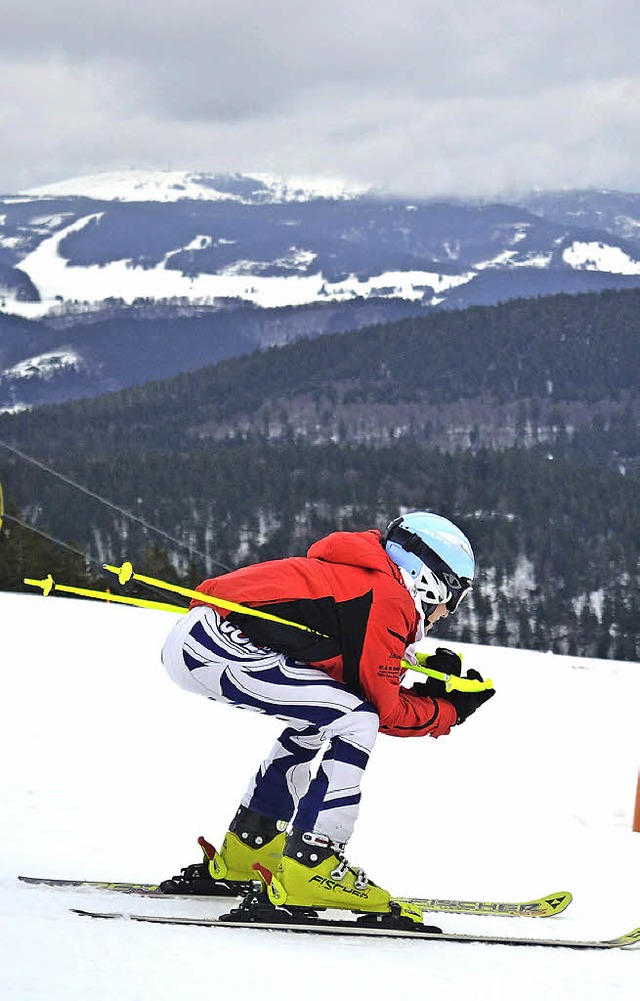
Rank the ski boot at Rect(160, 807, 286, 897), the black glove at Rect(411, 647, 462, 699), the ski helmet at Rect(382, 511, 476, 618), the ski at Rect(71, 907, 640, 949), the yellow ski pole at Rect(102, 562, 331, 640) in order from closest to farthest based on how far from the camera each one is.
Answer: the ski at Rect(71, 907, 640, 949), the yellow ski pole at Rect(102, 562, 331, 640), the ski helmet at Rect(382, 511, 476, 618), the ski boot at Rect(160, 807, 286, 897), the black glove at Rect(411, 647, 462, 699)

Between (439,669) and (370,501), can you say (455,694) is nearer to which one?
(439,669)

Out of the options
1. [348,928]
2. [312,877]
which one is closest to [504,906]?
[348,928]

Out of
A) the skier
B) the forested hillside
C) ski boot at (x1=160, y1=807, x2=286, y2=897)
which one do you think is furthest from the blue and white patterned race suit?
the forested hillside

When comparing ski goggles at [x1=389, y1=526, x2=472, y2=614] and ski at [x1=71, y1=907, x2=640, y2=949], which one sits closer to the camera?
ski at [x1=71, y1=907, x2=640, y2=949]

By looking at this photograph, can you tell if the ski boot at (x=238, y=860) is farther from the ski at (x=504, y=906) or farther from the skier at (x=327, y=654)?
the ski at (x=504, y=906)

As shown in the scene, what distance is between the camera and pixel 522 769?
25.1 feet

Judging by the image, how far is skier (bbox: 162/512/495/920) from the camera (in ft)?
11.5

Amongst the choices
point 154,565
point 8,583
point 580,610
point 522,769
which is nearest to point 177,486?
point 580,610

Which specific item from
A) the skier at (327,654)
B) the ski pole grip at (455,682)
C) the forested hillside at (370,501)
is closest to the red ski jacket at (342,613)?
the skier at (327,654)

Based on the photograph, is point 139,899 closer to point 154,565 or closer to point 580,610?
point 154,565

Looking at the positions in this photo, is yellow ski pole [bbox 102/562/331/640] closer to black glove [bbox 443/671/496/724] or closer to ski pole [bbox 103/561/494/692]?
ski pole [bbox 103/561/494/692]

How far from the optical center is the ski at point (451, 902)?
3893mm

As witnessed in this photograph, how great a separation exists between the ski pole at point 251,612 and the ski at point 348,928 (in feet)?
2.63

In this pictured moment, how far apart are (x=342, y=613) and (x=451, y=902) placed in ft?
4.35
